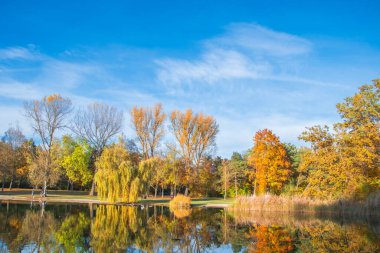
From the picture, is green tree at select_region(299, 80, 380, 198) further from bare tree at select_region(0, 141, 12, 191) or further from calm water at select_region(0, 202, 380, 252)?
bare tree at select_region(0, 141, 12, 191)

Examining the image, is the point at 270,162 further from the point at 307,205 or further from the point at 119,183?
the point at 119,183

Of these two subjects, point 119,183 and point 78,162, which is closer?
point 119,183

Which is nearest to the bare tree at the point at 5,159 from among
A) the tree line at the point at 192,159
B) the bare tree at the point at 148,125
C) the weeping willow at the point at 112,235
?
the tree line at the point at 192,159

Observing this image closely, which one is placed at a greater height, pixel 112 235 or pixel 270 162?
pixel 270 162

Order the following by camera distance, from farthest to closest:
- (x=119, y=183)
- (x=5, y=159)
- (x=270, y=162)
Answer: (x=5, y=159)
(x=270, y=162)
(x=119, y=183)

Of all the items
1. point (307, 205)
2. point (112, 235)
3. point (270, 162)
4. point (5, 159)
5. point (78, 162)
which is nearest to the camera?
point (112, 235)

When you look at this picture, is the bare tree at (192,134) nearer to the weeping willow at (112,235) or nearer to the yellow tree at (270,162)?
the yellow tree at (270,162)

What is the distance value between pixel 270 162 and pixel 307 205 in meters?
15.1

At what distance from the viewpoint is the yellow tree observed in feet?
132

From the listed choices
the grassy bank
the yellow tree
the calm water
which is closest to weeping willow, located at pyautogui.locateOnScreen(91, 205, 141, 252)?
the calm water

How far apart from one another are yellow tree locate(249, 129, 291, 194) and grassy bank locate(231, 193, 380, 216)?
44.9 ft

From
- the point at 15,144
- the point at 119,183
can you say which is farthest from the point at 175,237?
the point at 15,144

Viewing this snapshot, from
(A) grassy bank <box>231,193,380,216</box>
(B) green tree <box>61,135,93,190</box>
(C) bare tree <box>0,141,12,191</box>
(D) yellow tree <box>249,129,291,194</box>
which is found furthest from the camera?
(B) green tree <box>61,135,93,190</box>

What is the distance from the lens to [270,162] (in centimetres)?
4066
